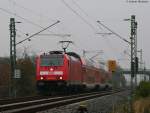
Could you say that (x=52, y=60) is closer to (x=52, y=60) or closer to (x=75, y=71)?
(x=52, y=60)

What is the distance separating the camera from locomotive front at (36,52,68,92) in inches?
1571

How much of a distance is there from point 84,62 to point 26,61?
938cm

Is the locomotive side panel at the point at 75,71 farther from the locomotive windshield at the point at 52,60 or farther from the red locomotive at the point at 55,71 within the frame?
the locomotive windshield at the point at 52,60

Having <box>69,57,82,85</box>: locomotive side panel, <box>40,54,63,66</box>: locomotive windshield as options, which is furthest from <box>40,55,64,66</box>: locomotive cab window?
<box>69,57,82,85</box>: locomotive side panel

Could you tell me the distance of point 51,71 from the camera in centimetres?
4022

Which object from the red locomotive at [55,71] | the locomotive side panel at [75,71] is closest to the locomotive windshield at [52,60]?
the red locomotive at [55,71]

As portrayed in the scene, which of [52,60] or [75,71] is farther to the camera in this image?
[75,71]

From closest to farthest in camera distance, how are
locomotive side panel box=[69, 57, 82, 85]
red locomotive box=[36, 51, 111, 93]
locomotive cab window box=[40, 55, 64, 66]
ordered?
red locomotive box=[36, 51, 111, 93] → locomotive cab window box=[40, 55, 64, 66] → locomotive side panel box=[69, 57, 82, 85]

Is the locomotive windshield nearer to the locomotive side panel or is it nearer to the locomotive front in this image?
the locomotive front

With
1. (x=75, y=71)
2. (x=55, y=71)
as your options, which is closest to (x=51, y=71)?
(x=55, y=71)

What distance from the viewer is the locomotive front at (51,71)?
1571 inches

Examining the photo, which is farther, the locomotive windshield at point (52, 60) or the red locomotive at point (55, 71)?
the locomotive windshield at point (52, 60)

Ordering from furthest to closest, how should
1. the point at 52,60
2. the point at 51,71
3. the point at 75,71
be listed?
the point at 75,71 → the point at 52,60 → the point at 51,71

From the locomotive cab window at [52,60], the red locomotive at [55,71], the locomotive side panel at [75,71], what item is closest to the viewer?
the red locomotive at [55,71]
